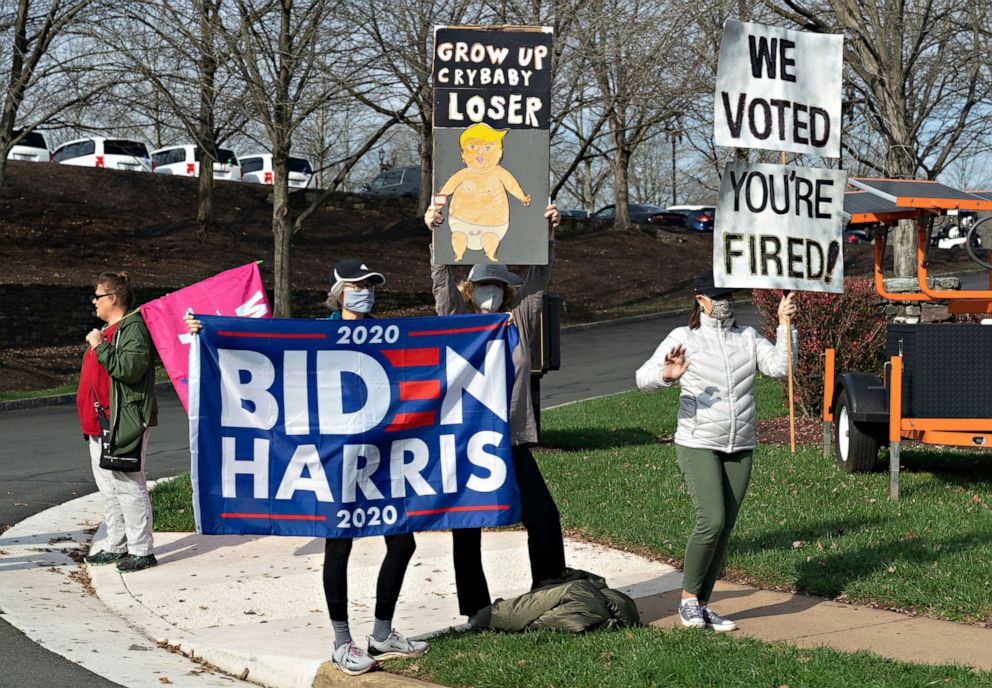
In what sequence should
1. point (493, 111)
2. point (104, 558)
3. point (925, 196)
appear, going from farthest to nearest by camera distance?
point (925, 196) → point (104, 558) → point (493, 111)

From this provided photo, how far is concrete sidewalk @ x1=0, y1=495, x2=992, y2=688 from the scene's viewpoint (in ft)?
20.4

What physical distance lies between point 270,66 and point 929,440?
48.7ft

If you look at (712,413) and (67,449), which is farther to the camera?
(67,449)

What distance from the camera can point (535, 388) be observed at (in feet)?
29.1

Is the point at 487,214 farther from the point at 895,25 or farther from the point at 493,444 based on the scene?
the point at 895,25

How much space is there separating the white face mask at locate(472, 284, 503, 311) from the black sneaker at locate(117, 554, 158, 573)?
3.50 meters

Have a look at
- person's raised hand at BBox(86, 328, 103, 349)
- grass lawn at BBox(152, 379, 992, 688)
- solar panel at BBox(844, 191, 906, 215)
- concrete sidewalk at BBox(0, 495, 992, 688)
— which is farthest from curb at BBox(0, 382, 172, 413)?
solar panel at BBox(844, 191, 906, 215)

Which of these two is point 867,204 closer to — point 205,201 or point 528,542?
point 528,542

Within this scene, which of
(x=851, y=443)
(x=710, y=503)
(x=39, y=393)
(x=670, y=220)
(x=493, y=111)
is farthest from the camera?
(x=670, y=220)

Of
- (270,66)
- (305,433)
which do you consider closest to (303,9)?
(270,66)

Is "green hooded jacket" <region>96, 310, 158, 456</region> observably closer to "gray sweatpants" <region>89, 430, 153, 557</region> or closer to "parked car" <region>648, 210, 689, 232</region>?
"gray sweatpants" <region>89, 430, 153, 557</region>

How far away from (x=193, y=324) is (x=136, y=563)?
9.73 feet

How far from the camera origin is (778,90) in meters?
7.20

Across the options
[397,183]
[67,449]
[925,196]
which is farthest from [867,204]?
[397,183]
